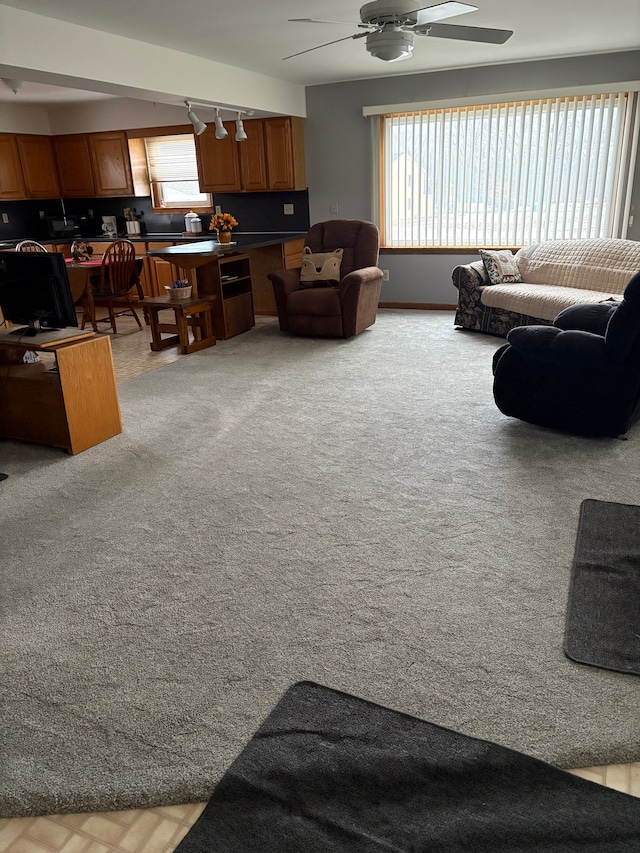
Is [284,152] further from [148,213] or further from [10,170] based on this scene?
[10,170]

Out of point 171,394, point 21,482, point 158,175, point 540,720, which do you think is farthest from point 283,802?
point 158,175

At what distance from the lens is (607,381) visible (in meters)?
3.43

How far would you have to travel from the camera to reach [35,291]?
367cm

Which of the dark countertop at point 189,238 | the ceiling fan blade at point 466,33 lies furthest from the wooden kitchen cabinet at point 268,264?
the ceiling fan blade at point 466,33

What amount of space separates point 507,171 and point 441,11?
3587 millimetres

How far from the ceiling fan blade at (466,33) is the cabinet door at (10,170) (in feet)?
21.2

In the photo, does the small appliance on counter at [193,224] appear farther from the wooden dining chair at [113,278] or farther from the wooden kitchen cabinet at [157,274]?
the wooden dining chair at [113,278]

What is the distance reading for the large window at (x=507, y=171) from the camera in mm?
6258

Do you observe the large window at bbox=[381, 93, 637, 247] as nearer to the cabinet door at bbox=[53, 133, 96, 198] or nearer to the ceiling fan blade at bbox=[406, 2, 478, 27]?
the ceiling fan blade at bbox=[406, 2, 478, 27]

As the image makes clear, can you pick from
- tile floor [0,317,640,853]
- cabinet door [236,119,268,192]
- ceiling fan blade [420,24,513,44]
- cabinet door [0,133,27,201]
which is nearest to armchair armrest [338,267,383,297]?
cabinet door [236,119,268,192]

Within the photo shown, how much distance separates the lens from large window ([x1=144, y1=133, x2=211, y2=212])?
322 inches

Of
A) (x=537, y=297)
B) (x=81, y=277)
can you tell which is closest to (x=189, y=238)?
(x=81, y=277)

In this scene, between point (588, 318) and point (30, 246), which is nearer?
point (588, 318)

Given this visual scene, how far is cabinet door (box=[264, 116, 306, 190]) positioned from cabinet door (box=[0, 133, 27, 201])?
354cm
